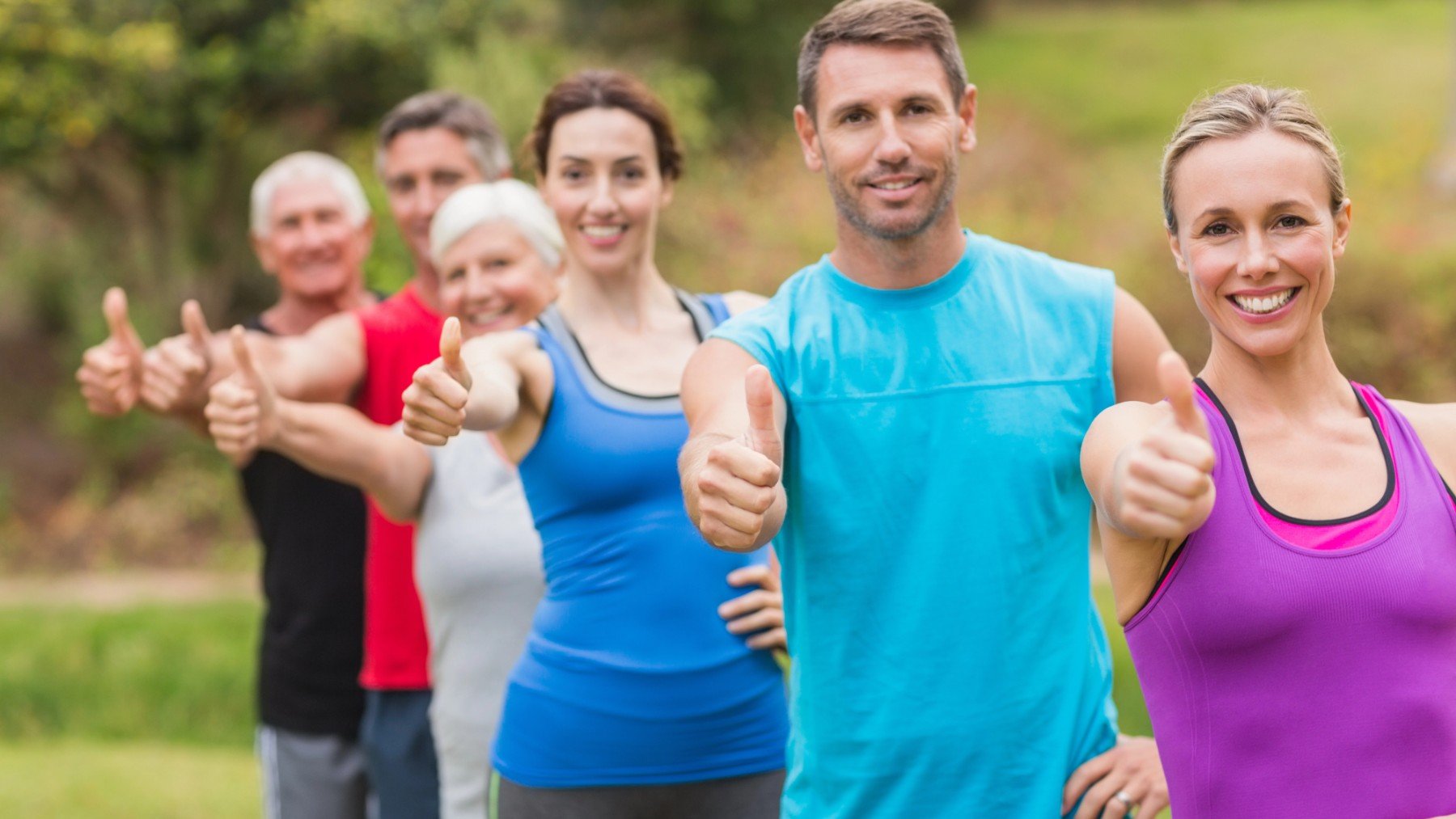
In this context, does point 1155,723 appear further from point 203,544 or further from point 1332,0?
point 1332,0

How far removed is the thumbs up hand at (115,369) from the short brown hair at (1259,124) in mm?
2453

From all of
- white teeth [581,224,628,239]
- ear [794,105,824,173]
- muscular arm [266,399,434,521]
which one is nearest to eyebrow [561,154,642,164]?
white teeth [581,224,628,239]

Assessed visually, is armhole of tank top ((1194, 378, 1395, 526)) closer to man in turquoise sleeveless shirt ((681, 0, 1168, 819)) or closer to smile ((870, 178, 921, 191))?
man in turquoise sleeveless shirt ((681, 0, 1168, 819))

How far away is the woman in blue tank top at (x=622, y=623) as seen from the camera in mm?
2932

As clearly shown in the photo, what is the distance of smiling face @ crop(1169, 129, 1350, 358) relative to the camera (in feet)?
6.71

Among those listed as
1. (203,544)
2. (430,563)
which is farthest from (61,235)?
(430,563)

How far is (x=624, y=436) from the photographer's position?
2918 millimetres

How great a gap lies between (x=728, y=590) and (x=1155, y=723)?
1.07m

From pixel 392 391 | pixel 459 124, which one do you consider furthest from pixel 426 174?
pixel 392 391

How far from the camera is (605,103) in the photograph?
10.8ft

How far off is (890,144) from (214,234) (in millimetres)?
10648

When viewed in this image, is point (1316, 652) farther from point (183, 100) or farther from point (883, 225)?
point (183, 100)

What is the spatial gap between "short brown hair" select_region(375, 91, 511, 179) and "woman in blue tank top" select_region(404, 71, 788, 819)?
1226mm

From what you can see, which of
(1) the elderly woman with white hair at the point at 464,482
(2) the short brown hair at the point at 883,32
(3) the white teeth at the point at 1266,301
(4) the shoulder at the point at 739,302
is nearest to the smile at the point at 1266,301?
(3) the white teeth at the point at 1266,301
